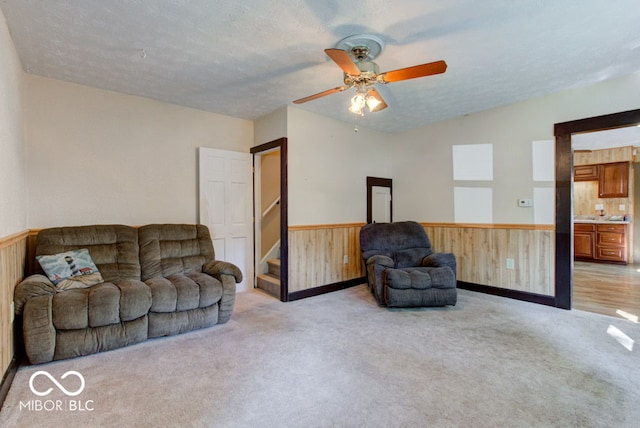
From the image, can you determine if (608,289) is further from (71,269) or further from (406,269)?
(71,269)

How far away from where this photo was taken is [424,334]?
2748mm

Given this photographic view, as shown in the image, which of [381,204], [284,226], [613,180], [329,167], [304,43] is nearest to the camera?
[304,43]

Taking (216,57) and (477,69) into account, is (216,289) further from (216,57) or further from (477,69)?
(477,69)

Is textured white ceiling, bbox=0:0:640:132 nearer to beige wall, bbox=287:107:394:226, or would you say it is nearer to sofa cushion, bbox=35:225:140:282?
beige wall, bbox=287:107:394:226

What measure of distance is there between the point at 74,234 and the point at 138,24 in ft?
→ 6.60

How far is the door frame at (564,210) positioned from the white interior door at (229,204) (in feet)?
12.6

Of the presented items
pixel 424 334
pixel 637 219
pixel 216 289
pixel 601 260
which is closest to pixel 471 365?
pixel 424 334

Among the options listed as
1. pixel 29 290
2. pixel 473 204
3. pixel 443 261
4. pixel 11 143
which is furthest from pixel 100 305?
pixel 473 204

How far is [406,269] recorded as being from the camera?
3.62 m

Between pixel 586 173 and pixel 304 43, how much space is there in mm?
7272

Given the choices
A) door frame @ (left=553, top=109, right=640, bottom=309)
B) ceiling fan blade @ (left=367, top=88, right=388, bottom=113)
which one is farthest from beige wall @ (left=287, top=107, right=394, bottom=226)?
door frame @ (left=553, top=109, right=640, bottom=309)

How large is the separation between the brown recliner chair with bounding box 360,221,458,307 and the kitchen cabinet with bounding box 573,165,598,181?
5.05 m

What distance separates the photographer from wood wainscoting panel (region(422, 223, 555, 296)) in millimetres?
Result: 3646

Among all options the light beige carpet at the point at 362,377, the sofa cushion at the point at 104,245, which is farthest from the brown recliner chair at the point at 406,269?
the sofa cushion at the point at 104,245
